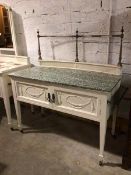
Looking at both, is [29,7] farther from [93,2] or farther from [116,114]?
[116,114]

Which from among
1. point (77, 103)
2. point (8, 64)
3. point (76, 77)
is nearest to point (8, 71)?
point (8, 64)

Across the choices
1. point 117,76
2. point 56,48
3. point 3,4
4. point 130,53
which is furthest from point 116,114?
point 3,4

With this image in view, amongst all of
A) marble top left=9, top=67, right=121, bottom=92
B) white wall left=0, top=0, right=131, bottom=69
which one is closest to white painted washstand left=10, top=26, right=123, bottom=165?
marble top left=9, top=67, right=121, bottom=92

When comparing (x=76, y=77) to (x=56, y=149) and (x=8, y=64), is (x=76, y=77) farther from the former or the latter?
(x=8, y=64)

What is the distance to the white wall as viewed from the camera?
5.64 feet

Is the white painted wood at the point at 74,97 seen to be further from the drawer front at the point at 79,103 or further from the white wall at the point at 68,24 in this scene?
the white wall at the point at 68,24

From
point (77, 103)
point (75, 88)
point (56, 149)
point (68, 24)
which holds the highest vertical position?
point (68, 24)

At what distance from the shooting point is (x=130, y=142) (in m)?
1.46

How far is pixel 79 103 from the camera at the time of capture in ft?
5.01

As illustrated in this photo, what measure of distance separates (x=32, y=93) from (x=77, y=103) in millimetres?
513

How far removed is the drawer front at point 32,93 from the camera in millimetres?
1707

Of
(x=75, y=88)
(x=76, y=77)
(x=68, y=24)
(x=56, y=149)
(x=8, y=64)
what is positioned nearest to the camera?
(x=75, y=88)

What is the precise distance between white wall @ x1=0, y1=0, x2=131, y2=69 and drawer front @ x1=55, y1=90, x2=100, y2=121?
24.1 inches

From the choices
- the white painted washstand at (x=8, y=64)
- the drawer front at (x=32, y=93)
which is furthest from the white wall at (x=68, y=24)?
the drawer front at (x=32, y=93)
